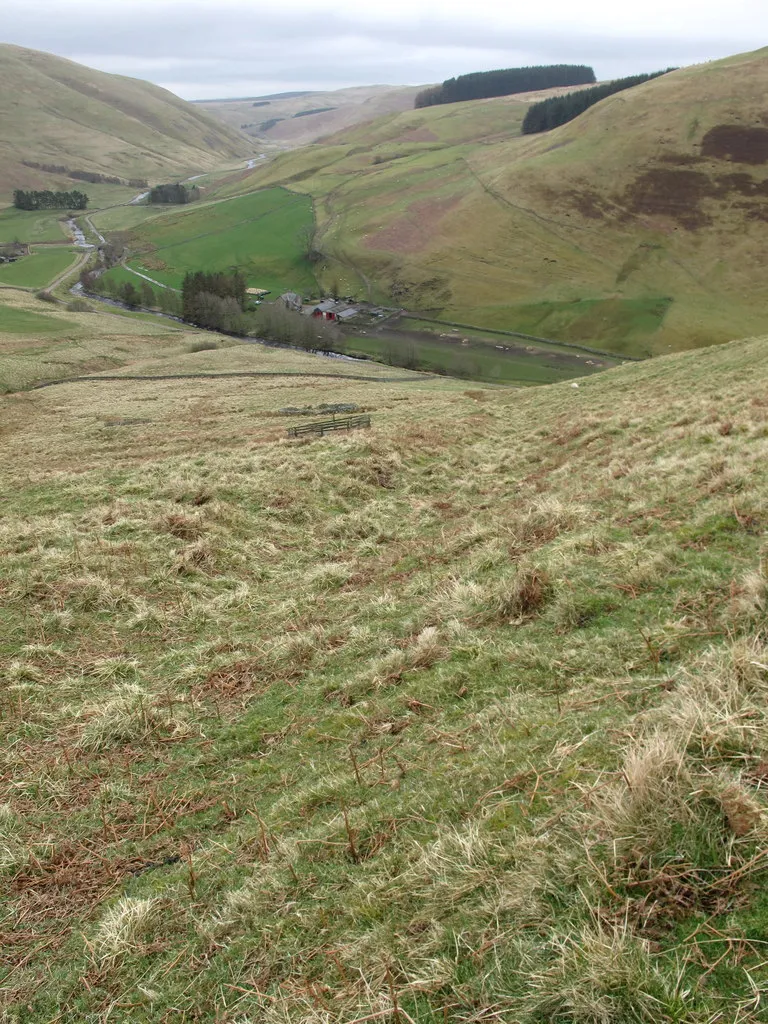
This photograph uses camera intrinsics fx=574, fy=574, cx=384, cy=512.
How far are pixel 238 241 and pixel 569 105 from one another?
10918cm

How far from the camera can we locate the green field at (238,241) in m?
140

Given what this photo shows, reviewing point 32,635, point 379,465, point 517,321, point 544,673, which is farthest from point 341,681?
point 517,321

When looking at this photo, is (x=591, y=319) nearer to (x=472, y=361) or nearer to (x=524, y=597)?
(x=472, y=361)

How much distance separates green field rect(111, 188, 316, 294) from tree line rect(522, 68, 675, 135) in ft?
255

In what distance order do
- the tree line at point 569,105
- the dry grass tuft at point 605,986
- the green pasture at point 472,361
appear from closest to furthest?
the dry grass tuft at point 605,986
the green pasture at point 472,361
the tree line at point 569,105

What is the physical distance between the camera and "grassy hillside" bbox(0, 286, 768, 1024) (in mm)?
4004

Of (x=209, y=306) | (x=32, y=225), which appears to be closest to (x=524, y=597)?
(x=209, y=306)

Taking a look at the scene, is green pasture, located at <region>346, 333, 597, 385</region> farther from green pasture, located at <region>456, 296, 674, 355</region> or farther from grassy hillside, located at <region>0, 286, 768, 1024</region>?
grassy hillside, located at <region>0, 286, 768, 1024</region>

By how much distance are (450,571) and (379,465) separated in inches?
409

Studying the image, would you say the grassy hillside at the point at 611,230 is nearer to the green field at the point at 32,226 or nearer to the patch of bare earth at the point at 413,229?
the patch of bare earth at the point at 413,229

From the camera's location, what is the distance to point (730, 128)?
410 ft

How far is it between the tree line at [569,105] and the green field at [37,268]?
474 ft

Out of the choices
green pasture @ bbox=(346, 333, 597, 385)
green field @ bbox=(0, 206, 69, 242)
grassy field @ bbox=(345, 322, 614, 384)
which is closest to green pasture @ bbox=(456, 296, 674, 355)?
grassy field @ bbox=(345, 322, 614, 384)

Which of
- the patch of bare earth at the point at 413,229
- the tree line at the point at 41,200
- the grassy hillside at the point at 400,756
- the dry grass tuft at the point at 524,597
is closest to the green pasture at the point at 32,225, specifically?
the tree line at the point at 41,200
